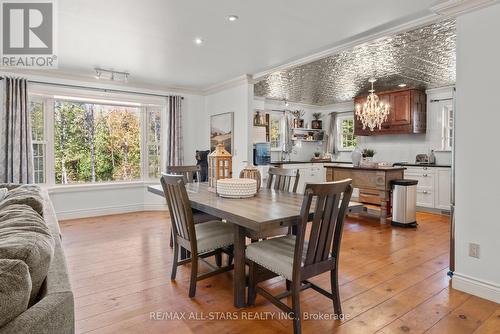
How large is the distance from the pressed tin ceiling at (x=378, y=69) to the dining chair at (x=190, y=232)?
264 cm

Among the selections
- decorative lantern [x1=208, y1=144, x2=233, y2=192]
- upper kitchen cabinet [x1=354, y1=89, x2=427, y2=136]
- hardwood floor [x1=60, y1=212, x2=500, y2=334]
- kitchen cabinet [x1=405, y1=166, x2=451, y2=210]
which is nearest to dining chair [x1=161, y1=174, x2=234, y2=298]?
hardwood floor [x1=60, y1=212, x2=500, y2=334]

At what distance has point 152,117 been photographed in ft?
19.2

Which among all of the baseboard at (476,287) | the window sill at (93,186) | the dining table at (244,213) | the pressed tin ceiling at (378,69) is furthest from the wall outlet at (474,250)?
the window sill at (93,186)

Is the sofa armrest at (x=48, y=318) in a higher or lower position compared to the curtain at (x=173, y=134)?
lower

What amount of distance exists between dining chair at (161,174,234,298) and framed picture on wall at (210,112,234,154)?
9.47 ft

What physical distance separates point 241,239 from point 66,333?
1.36 meters

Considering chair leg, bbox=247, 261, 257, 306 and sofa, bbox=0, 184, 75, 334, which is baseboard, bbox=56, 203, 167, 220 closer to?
chair leg, bbox=247, 261, 257, 306

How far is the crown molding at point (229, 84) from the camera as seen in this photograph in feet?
16.2

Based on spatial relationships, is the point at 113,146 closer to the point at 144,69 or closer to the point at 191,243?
the point at 144,69

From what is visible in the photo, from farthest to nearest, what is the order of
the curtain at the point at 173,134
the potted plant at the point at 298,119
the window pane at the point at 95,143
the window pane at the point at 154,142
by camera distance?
the potted plant at the point at 298,119, the window pane at the point at 154,142, the curtain at the point at 173,134, the window pane at the point at 95,143

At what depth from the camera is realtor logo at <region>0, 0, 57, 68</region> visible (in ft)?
8.64

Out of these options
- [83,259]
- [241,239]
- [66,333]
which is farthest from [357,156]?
[66,333]

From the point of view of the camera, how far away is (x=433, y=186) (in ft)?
18.3

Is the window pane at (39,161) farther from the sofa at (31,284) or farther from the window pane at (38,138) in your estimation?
the sofa at (31,284)
